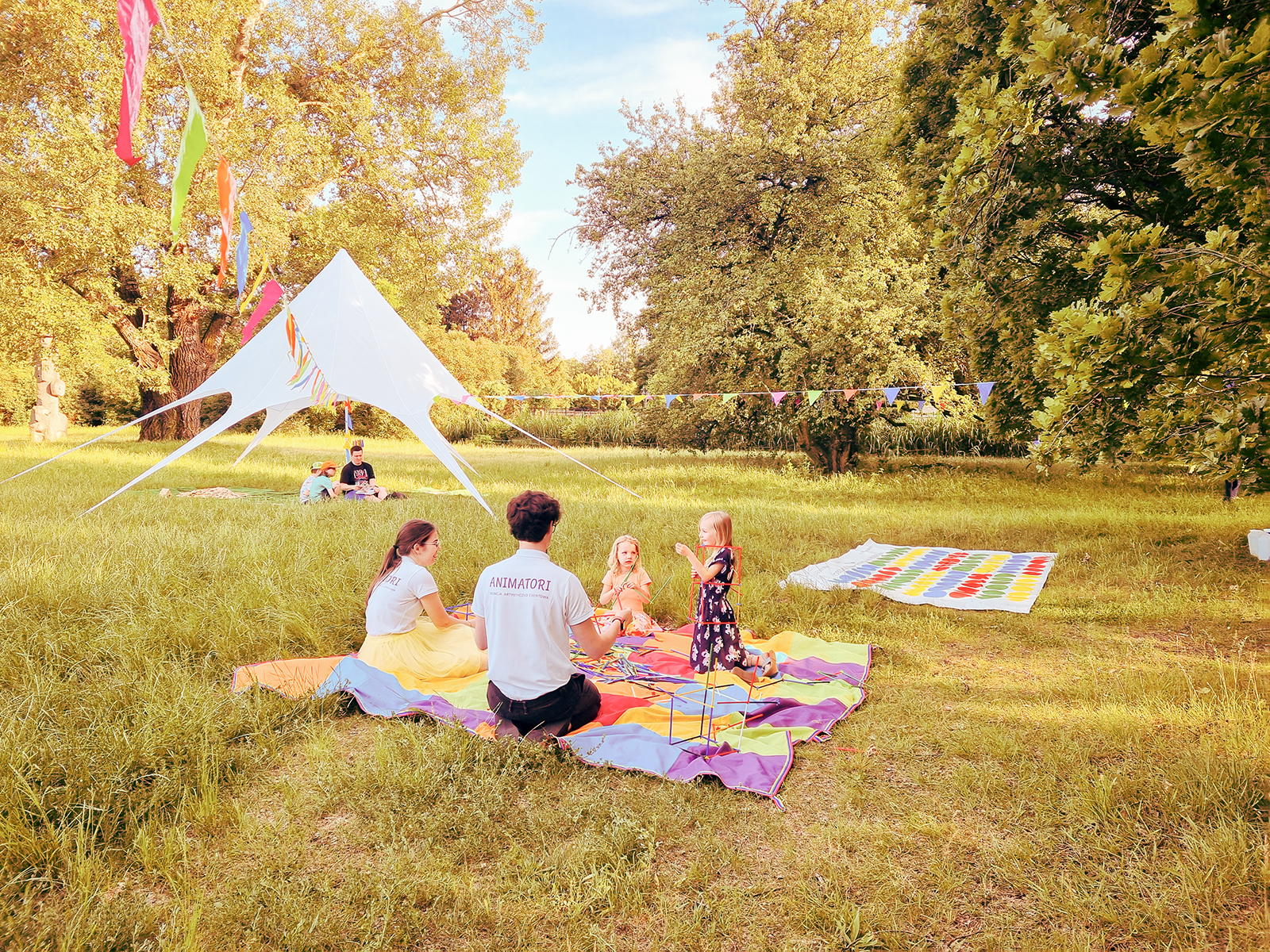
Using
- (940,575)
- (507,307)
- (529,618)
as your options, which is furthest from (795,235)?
(507,307)

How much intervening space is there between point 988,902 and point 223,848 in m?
2.58

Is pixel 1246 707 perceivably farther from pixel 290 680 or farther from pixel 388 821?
pixel 290 680

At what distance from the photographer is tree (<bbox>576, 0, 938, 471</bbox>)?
11352 millimetres

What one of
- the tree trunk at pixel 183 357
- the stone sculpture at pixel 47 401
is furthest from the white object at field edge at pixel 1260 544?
the stone sculpture at pixel 47 401

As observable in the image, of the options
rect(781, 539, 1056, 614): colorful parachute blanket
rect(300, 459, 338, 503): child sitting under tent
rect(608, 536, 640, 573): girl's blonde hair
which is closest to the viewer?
rect(608, 536, 640, 573): girl's blonde hair

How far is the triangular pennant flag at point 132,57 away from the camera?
17.4ft

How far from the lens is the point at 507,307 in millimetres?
39938

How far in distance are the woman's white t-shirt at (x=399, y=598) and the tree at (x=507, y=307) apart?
35.2 meters

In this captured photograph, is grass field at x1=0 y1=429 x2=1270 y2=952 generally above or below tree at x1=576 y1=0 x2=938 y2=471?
below

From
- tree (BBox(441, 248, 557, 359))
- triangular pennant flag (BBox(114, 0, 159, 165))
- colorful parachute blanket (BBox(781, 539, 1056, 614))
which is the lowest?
colorful parachute blanket (BBox(781, 539, 1056, 614))

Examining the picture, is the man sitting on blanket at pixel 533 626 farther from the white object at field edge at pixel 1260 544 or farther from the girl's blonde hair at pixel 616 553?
the white object at field edge at pixel 1260 544

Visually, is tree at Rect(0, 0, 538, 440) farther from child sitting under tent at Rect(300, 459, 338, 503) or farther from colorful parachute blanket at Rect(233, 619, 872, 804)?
colorful parachute blanket at Rect(233, 619, 872, 804)

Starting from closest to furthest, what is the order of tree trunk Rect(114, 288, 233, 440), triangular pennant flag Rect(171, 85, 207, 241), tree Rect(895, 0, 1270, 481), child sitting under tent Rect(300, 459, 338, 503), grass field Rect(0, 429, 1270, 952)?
1. grass field Rect(0, 429, 1270, 952)
2. tree Rect(895, 0, 1270, 481)
3. triangular pennant flag Rect(171, 85, 207, 241)
4. child sitting under tent Rect(300, 459, 338, 503)
5. tree trunk Rect(114, 288, 233, 440)

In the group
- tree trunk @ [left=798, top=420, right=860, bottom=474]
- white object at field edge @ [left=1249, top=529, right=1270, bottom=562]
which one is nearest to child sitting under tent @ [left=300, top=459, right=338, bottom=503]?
tree trunk @ [left=798, top=420, right=860, bottom=474]
